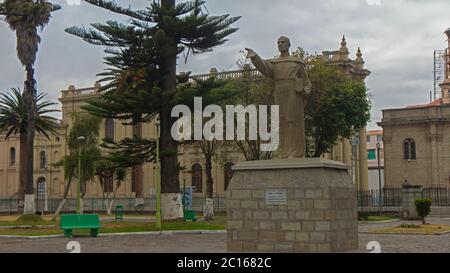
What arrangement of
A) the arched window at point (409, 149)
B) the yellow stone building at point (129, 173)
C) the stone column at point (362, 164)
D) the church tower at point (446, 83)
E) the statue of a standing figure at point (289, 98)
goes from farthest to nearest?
the church tower at point (446, 83)
the stone column at point (362, 164)
the arched window at point (409, 149)
the yellow stone building at point (129, 173)
the statue of a standing figure at point (289, 98)

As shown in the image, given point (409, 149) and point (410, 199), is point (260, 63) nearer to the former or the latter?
point (410, 199)

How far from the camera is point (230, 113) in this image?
97.4ft

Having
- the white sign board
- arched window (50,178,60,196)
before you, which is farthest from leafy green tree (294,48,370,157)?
arched window (50,178,60,196)

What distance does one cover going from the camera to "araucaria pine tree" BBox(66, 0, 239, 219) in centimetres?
2425

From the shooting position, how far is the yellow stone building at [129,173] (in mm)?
49125

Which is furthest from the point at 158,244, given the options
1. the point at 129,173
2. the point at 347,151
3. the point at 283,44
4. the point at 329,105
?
the point at 129,173

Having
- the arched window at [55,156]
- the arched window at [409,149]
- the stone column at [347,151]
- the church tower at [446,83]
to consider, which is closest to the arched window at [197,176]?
the stone column at [347,151]

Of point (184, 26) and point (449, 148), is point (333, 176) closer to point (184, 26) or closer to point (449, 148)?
point (184, 26)

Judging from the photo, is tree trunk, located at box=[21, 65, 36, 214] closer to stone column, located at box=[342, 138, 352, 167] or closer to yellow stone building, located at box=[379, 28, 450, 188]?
stone column, located at box=[342, 138, 352, 167]

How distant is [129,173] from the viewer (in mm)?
55531

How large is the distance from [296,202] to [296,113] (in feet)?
6.31

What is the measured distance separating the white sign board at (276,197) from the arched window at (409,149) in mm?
40384

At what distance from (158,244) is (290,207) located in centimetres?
586

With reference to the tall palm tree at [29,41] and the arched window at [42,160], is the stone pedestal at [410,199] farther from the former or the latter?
the arched window at [42,160]
